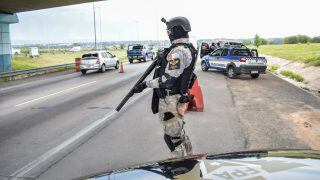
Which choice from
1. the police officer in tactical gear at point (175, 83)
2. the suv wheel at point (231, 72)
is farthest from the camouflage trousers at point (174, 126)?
the suv wheel at point (231, 72)

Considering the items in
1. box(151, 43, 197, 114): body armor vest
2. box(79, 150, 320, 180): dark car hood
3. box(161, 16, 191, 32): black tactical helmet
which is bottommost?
box(79, 150, 320, 180): dark car hood

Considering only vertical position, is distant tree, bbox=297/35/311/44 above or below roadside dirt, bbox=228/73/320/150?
above

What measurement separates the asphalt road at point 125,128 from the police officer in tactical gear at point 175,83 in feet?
4.12

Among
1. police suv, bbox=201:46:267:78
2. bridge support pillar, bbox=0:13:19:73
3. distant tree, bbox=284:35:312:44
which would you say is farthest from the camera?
distant tree, bbox=284:35:312:44

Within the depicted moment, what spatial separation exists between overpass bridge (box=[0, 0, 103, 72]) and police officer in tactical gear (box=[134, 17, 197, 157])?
961 inches

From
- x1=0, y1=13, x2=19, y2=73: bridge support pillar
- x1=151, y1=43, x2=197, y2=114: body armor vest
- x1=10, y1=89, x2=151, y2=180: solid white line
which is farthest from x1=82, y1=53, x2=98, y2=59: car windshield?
x1=151, y1=43, x2=197, y2=114: body armor vest

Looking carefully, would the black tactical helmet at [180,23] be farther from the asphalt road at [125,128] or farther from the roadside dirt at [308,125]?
the roadside dirt at [308,125]

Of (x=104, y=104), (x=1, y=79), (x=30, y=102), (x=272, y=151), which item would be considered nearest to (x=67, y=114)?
(x=104, y=104)

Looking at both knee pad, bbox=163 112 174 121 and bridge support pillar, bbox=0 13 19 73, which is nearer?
knee pad, bbox=163 112 174 121

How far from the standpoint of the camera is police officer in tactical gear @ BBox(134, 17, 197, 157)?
5852 millimetres

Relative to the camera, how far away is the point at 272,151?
128 inches

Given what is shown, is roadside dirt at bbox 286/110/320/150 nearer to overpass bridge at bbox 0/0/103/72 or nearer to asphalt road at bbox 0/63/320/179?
asphalt road at bbox 0/63/320/179

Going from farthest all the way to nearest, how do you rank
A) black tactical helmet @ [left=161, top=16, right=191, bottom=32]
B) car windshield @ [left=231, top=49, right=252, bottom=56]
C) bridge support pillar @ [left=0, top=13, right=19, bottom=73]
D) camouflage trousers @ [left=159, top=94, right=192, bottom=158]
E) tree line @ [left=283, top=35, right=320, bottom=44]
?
1. tree line @ [left=283, top=35, right=320, bottom=44]
2. bridge support pillar @ [left=0, top=13, right=19, bottom=73]
3. car windshield @ [left=231, top=49, right=252, bottom=56]
4. black tactical helmet @ [left=161, top=16, right=191, bottom=32]
5. camouflage trousers @ [left=159, top=94, right=192, bottom=158]

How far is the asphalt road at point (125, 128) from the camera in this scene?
7270 millimetres
